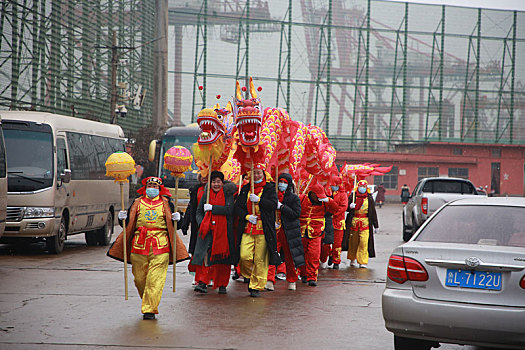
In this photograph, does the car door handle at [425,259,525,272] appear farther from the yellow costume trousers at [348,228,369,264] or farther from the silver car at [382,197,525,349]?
the yellow costume trousers at [348,228,369,264]

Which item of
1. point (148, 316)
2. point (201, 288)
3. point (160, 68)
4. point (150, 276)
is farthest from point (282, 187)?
point (160, 68)

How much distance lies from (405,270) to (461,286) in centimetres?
45

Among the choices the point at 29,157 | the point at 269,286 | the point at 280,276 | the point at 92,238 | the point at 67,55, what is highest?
the point at 67,55

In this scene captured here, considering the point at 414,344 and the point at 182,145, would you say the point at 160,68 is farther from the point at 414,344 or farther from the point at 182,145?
the point at 414,344

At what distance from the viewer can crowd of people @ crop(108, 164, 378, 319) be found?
8219 mm

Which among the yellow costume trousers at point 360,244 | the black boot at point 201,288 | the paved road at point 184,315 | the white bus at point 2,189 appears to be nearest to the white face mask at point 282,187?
the paved road at point 184,315

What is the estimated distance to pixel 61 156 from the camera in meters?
15.2

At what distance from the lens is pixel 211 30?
58250 millimetres

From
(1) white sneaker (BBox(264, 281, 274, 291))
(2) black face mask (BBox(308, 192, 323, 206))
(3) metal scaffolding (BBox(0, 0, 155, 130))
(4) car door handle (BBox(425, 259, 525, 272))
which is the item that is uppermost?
(3) metal scaffolding (BBox(0, 0, 155, 130))

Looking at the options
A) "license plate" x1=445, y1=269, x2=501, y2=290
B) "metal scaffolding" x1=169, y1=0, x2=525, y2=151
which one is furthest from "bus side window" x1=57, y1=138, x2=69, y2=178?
"metal scaffolding" x1=169, y1=0, x2=525, y2=151

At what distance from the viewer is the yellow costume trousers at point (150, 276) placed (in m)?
7.96

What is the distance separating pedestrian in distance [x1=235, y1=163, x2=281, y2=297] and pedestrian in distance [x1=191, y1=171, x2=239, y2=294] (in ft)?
0.46

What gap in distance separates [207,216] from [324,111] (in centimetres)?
4991

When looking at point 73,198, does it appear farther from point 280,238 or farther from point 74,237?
point 280,238
